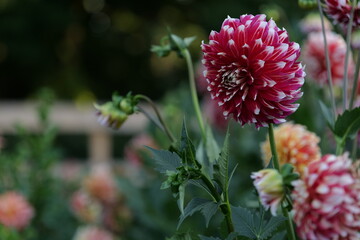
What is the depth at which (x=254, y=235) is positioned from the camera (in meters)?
0.51

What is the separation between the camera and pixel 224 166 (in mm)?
486

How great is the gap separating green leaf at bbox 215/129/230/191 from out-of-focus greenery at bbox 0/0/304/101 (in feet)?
26.8

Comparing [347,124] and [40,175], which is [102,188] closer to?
[40,175]

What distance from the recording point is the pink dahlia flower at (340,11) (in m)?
0.57

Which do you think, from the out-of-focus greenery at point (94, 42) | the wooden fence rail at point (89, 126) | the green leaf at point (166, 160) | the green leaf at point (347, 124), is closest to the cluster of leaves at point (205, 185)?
the green leaf at point (166, 160)

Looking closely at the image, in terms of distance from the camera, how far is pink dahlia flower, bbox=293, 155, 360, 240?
0.40 metres

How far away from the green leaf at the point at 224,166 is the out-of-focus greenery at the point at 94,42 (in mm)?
8157

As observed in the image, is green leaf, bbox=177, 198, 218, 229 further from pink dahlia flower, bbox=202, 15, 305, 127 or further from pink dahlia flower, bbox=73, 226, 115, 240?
pink dahlia flower, bbox=73, 226, 115, 240

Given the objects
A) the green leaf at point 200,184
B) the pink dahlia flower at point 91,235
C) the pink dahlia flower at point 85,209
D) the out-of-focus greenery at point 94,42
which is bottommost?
the out-of-focus greenery at point 94,42

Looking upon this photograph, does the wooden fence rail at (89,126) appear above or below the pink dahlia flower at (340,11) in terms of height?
below

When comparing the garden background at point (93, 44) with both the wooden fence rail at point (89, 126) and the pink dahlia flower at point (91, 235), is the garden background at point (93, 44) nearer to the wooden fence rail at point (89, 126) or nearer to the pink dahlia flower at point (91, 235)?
the wooden fence rail at point (89, 126)

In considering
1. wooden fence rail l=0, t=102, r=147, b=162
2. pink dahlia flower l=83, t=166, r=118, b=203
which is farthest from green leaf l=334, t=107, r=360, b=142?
wooden fence rail l=0, t=102, r=147, b=162

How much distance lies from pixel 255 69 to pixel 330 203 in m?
0.14

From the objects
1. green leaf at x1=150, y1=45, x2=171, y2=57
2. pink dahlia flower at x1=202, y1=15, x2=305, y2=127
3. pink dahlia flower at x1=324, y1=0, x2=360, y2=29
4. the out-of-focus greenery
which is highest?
pink dahlia flower at x1=324, y1=0, x2=360, y2=29
